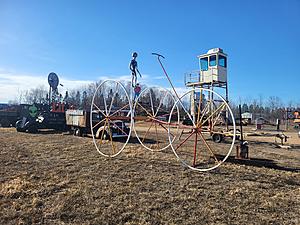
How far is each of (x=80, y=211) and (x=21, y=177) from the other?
3.27m

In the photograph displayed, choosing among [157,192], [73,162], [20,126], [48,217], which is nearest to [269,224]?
[157,192]

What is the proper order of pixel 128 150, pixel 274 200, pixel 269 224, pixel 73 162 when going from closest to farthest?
pixel 269 224 < pixel 274 200 < pixel 73 162 < pixel 128 150

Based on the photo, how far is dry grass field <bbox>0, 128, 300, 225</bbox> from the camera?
4664mm

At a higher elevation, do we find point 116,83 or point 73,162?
point 116,83

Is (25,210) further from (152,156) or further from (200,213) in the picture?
(152,156)

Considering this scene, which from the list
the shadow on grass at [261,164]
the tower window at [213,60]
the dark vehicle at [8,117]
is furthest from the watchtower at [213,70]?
the dark vehicle at [8,117]

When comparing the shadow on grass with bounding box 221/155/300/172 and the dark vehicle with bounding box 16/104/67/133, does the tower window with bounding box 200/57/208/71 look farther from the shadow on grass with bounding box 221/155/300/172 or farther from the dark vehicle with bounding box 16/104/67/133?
the dark vehicle with bounding box 16/104/67/133

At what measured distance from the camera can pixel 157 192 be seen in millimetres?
6109

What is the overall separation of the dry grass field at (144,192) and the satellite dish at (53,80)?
1867 cm

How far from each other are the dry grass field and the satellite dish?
18670 mm

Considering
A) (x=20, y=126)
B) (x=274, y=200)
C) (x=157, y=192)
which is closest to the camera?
(x=274, y=200)

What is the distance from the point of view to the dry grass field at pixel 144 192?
4664 mm

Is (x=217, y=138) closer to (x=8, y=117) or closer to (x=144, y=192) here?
(x=144, y=192)

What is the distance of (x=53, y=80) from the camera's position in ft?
89.6
